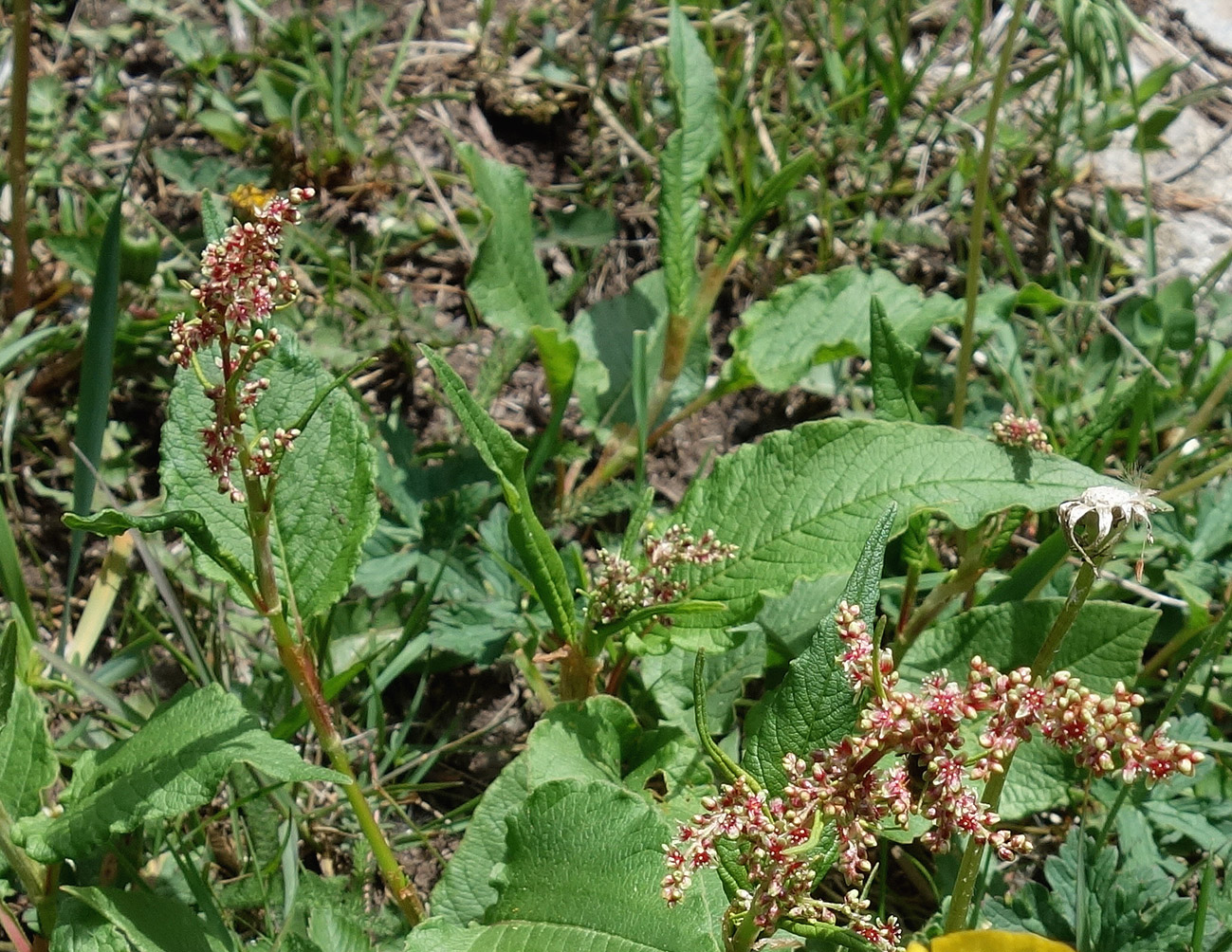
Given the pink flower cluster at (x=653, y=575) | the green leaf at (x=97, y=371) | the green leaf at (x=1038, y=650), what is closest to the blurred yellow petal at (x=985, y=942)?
the green leaf at (x=1038, y=650)

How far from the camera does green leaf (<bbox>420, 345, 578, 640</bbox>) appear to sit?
2094 millimetres

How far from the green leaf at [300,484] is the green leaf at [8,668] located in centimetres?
32

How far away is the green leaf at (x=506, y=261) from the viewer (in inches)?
118

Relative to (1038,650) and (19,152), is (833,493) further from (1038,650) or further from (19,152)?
(19,152)

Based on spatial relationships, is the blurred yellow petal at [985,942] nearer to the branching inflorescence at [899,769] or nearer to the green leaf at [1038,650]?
the branching inflorescence at [899,769]

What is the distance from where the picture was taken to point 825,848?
1.79m

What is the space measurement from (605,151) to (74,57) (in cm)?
167

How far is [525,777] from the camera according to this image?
7.49ft

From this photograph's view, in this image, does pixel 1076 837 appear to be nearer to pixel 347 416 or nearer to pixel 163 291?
pixel 347 416

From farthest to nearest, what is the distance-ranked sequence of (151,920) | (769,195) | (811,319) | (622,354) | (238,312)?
(622,354)
(811,319)
(769,195)
(151,920)
(238,312)

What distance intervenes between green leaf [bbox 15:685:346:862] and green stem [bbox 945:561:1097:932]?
0.88 m

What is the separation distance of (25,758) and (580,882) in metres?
1.02

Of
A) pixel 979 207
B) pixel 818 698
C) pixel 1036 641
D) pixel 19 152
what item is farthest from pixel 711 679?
pixel 19 152

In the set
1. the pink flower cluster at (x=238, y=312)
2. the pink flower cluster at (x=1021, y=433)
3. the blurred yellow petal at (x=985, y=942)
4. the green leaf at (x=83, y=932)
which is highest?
the pink flower cluster at (x=238, y=312)
